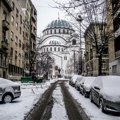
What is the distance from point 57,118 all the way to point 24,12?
193 feet

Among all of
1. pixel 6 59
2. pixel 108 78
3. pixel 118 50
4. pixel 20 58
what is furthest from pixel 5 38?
pixel 108 78

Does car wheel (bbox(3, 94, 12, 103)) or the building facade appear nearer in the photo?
car wheel (bbox(3, 94, 12, 103))

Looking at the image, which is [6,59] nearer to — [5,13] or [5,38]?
[5,38]

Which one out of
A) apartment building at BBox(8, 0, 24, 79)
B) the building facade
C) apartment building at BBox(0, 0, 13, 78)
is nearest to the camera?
apartment building at BBox(0, 0, 13, 78)

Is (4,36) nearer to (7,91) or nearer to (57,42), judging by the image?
(7,91)

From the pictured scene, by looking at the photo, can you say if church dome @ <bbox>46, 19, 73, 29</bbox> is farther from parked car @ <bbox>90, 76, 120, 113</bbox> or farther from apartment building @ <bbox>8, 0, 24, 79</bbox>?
parked car @ <bbox>90, 76, 120, 113</bbox>

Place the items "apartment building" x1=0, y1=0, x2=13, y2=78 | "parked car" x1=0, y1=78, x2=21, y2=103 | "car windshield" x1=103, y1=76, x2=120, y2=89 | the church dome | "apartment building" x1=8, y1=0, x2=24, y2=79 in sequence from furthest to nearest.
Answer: the church dome
"apartment building" x1=8, y1=0, x2=24, y2=79
"apartment building" x1=0, y1=0, x2=13, y2=78
"parked car" x1=0, y1=78, x2=21, y2=103
"car windshield" x1=103, y1=76, x2=120, y2=89

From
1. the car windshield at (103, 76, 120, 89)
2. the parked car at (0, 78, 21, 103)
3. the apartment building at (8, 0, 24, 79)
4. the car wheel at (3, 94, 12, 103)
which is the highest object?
the apartment building at (8, 0, 24, 79)

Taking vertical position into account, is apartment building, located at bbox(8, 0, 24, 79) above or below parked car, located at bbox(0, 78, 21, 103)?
above

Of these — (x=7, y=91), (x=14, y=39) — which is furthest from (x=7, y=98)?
(x=14, y=39)

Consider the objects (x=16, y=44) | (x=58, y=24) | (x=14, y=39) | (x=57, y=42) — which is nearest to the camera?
(x=14, y=39)

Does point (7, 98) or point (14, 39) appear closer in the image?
point (7, 98)

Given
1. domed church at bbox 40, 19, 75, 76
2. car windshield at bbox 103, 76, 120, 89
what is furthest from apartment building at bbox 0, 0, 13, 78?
domed church at bbox 40, 19, 75, 76

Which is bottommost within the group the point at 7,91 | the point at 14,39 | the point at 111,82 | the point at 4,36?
the point at 7,91
